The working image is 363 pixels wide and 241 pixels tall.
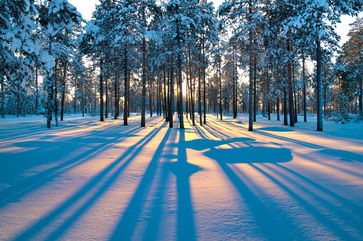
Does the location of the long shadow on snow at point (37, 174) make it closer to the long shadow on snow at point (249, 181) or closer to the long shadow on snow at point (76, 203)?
the long shadow on snow at point (76, 203)

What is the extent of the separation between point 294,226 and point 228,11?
16.5 metres

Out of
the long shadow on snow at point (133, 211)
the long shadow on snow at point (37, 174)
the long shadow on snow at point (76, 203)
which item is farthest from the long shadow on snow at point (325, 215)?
the long shadow on snow at point (37, 174)

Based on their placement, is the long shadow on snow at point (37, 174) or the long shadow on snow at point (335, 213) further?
the long shadow on snow at point (37, 174)

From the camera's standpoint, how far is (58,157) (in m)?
6.79

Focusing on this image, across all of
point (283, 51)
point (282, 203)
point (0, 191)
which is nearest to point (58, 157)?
point (0, 191)

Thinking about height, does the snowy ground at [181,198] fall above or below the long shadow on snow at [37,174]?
below

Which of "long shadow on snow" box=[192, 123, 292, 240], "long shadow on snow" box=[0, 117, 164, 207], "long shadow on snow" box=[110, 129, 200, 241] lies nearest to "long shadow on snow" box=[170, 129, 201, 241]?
"long shadow on snow" box=[110, 129, 200, 241]

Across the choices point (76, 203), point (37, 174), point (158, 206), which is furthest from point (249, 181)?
point (37, 174)

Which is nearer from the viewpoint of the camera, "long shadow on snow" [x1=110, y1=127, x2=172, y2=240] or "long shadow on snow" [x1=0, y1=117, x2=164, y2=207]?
"long shadow on snow" [x1=110, y1=127, x2=172, y2=240]

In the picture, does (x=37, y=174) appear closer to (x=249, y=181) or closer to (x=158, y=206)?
(x=158, y=206)

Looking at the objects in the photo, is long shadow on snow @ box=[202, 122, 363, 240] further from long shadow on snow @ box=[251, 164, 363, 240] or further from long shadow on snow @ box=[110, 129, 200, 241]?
long shadow on snow @ box=[110, 129, 200, 241]

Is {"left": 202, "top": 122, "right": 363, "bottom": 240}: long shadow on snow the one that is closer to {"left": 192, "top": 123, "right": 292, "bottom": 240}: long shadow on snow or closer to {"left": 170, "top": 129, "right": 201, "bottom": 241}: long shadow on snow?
{"left": 192, "top": 123, "right": 292, "bottom": 240}: long shadow on snow

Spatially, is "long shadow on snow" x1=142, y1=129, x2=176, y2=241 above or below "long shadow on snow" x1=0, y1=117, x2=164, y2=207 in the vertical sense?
below

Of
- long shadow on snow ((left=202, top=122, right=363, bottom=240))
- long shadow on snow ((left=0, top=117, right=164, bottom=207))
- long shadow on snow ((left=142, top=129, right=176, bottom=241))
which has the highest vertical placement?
long shadow on snow ((left=0, top=117, right=164, bottom=207))
